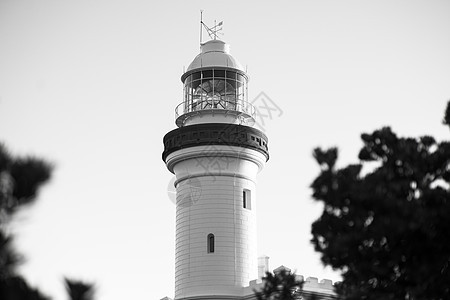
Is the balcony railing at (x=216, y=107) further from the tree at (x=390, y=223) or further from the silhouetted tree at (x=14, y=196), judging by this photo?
the silhouetted tree at (x=14, y=196)

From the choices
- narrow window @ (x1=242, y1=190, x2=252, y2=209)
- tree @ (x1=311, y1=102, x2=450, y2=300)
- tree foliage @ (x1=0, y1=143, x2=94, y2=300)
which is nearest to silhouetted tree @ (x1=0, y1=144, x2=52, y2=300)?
tree foliage @ (x1=0, y1=143, x2=94, y2=300)

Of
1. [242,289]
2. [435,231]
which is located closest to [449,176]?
[435,231]

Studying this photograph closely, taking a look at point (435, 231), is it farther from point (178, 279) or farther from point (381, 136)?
point (178, 279)

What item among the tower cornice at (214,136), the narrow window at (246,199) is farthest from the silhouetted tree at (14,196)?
the narrow window at (246,199)

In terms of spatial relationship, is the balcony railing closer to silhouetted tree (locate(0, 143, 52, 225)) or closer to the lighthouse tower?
the lighthouse tower

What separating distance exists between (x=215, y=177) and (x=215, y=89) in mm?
3759

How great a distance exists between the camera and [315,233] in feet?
52.0

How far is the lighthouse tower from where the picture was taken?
92.9ft

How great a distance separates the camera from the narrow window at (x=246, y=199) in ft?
96.4

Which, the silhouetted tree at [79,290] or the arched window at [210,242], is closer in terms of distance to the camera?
the silhouetted tree at [79,290]

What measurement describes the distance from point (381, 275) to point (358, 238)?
1.00 m

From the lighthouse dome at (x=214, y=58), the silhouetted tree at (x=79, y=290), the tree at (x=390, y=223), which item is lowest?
the silhouetted tree at (x=79, y=290)

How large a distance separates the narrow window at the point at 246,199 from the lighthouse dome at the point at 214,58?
4692mm

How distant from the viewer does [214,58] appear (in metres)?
30.6
